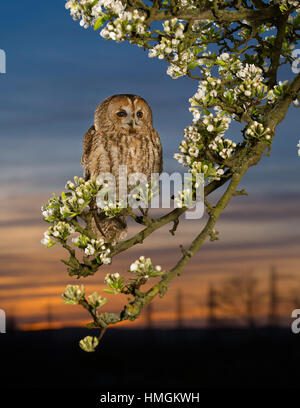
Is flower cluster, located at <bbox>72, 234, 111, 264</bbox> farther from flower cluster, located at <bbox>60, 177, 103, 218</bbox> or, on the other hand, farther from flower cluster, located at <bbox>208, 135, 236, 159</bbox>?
flower cluster, located at <bbox>208, 135, 236, 159</bbox>

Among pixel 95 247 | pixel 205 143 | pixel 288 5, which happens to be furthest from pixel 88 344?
pixel 288 5

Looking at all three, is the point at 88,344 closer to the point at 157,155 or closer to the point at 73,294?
the point at 73,294

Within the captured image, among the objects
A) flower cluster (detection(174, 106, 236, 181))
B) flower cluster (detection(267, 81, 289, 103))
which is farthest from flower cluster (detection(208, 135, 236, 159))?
flower cluster (detection(267, 81, 289, 103))

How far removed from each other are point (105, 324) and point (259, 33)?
15.0ft

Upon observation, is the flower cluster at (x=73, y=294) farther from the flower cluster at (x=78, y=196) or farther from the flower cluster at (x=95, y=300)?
the flower cluster at (x=78, y=196)

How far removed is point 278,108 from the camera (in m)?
6.93

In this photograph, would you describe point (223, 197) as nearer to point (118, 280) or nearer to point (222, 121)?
point (222, 121)

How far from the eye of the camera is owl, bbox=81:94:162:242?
8148 millimetres

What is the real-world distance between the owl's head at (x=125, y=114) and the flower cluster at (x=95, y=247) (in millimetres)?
2333

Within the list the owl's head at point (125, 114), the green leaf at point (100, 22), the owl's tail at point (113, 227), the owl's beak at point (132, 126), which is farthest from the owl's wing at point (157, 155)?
the green leaf at point (100, 22)

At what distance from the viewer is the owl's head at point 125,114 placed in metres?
7.99

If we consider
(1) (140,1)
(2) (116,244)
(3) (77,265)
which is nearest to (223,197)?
(2) (116,244)

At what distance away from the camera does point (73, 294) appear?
5645 millimetres

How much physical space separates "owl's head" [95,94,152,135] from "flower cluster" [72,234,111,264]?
2.33 m
